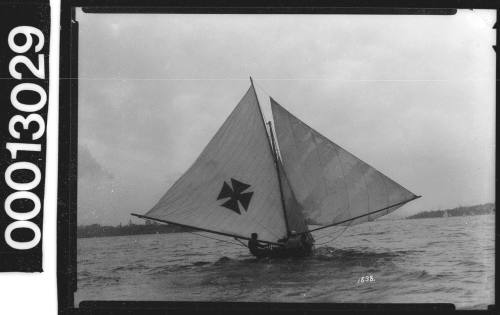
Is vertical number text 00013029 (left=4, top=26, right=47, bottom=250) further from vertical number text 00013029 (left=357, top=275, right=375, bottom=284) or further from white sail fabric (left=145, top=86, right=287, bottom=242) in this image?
vertical number text 00013029 (left=357, top=275, right=375, bottom=284)

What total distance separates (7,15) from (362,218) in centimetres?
891

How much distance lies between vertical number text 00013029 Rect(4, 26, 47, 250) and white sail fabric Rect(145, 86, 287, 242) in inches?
194

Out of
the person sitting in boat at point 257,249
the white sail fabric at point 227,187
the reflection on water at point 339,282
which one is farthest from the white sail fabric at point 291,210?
the reflection on water at point 339,282

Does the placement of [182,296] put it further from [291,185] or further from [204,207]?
[291,185]

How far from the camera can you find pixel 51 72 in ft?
23.0

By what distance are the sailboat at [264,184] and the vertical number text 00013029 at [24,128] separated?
444cm

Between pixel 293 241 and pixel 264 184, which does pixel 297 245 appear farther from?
pixel 264 184

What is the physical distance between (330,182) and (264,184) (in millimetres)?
1762

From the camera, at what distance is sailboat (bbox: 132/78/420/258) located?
11.8 metres

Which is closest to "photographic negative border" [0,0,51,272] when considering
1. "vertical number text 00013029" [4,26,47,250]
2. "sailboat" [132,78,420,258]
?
"vertical number text 00013029" [4,26,47,250]

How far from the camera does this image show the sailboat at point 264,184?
38.8ft

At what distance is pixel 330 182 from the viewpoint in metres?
12.2

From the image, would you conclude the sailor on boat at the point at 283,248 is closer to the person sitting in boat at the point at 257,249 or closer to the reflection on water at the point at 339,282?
the person sitting in boat at the point at 257,249

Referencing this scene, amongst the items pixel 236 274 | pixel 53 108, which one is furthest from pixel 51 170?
pixel 236 274
